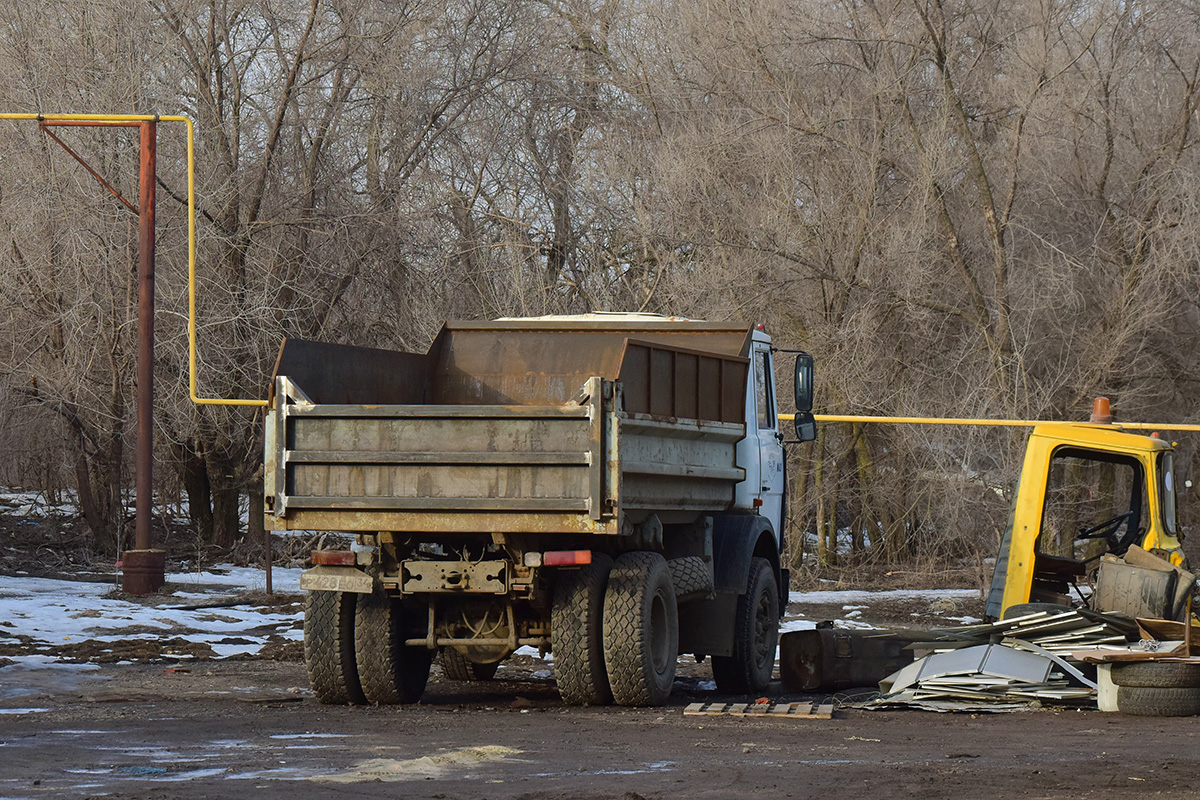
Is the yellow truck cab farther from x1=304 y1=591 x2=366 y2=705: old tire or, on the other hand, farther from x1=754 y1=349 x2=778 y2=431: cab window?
x1=304 y1=591 x2=366 y2=705: old tire

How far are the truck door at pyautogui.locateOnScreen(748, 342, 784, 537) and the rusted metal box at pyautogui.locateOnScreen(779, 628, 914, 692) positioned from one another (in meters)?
1.11

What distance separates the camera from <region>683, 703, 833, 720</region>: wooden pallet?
9.04 meters

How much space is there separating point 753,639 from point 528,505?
2817 millimetres

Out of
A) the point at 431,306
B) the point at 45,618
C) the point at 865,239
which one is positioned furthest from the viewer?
the point at 431,306

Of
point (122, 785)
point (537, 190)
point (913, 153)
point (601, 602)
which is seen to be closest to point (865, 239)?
point (913, 153)

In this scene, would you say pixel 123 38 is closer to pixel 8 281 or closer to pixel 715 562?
pixel 8 281

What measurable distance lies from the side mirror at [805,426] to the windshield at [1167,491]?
8.56 feet

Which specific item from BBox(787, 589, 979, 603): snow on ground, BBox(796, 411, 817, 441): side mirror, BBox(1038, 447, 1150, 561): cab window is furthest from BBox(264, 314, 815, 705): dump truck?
BBox(787, 589, 979, 603): snow on ground

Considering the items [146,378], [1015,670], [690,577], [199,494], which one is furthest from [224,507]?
[1015,670]

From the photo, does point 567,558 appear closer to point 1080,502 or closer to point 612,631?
point 612,631

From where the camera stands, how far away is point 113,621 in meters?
13.8

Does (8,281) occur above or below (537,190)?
below

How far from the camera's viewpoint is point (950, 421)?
1523 centimetres

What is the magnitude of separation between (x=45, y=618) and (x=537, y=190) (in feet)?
38.3
